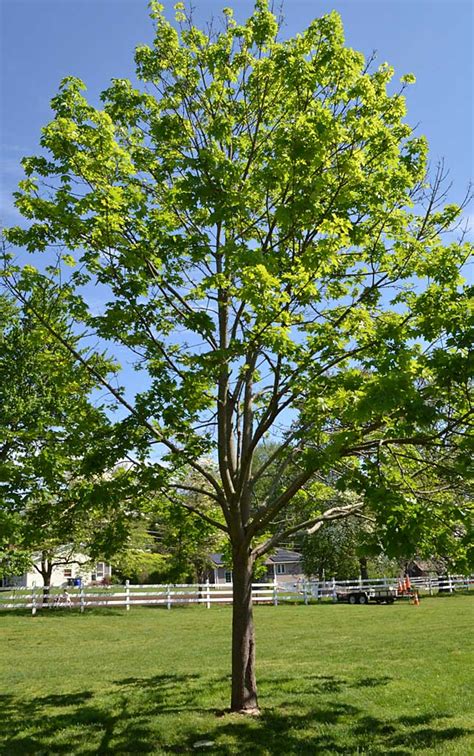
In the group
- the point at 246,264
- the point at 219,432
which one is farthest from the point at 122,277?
the point at 219,432

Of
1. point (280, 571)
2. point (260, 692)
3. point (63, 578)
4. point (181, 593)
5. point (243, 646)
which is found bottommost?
point (280, 571)

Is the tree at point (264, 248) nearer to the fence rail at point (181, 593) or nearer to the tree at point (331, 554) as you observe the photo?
the fence rail at point (181, 593)

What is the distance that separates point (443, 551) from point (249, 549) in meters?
3.10

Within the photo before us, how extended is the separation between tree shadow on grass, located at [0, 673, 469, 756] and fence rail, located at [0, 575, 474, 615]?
1656cm

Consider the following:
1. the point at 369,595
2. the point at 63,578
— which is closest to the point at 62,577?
the point at 63,578

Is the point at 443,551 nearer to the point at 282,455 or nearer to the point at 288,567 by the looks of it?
the point at 282,455

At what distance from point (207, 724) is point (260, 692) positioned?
2.02 m

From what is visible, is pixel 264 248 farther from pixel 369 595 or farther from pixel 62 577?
pixel 62 577

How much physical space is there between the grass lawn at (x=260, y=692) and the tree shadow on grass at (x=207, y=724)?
0.02 meters

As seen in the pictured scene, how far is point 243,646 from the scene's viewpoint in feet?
27.7

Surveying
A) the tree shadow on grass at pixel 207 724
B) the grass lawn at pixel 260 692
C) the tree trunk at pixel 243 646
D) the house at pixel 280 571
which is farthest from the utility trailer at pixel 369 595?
the tree trunk at pixel 243 646

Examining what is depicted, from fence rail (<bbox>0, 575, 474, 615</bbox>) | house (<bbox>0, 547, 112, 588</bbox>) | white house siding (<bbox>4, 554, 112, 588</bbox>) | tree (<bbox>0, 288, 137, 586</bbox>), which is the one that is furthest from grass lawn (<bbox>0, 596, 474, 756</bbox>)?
white house siding (<bbox>4, 554, 112, 588</bbox>)

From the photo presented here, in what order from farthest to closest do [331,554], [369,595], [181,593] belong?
[331,554], [369,595], [181,593]

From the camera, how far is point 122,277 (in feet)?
26.3
